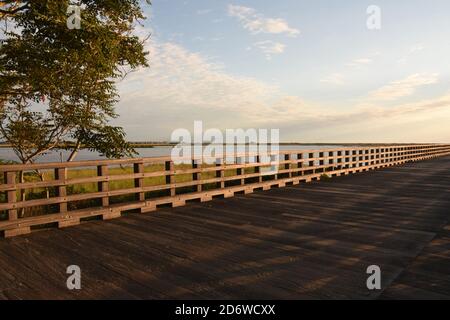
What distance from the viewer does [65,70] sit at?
36.0 ft

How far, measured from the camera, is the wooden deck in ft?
13.9

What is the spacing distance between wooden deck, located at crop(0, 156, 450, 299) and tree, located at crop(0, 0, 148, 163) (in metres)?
4.93

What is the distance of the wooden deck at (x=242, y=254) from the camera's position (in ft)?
13.9

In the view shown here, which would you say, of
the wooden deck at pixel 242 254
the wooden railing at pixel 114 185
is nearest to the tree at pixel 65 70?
the wooden railing at pixel 114 185

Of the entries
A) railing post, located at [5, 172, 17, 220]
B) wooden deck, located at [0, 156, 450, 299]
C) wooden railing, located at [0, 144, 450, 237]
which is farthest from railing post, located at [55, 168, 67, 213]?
railing post, located at [5, 172, 17, 220]

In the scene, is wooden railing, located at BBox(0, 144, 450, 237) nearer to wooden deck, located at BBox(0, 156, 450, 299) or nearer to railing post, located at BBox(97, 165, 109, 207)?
railing post, located at BBox(97, 165, 109, 207)

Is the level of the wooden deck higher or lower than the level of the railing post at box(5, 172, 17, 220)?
lower

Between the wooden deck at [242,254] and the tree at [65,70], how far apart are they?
493 cm

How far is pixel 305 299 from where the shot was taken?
396 centimetres

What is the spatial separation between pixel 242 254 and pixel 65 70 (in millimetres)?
8658

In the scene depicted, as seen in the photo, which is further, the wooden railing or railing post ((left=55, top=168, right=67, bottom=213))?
railing post ((left=55, top=168, right=67, bottom=213))

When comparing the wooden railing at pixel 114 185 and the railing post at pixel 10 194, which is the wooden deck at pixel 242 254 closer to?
the wooden railing at pixel 114 185
